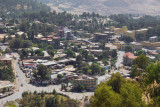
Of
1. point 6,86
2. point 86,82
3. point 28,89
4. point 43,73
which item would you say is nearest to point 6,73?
point 6,86

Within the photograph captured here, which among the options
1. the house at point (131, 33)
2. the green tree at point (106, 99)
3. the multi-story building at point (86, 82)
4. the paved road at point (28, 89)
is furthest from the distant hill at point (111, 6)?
the green tree at point (106, 99)

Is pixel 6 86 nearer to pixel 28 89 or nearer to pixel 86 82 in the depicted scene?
pixel 28 89

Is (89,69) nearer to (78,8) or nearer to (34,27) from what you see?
(34,27)

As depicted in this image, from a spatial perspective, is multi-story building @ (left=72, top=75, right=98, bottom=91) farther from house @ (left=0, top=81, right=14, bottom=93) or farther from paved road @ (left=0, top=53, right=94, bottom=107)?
house @ (left=0, top=81, right=14, bottom=93)

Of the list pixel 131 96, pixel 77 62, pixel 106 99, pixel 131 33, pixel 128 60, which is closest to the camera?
pixel 131 96

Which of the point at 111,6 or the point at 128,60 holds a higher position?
the point at 111,6

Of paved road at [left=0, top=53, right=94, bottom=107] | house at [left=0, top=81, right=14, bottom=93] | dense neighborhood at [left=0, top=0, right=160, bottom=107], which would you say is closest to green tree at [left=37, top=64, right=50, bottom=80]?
dense neighborhood at [left=0, top=0, right=160, bottom=107]

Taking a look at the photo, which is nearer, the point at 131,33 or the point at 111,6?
the point at 131,33

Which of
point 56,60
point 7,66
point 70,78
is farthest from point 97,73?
point 7,66
